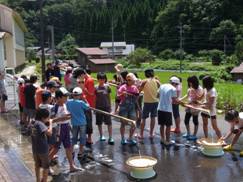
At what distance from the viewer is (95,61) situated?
215 feet

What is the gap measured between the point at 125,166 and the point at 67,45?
108 meters

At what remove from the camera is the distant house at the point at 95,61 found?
63.7m

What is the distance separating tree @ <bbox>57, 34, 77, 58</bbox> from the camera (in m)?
102

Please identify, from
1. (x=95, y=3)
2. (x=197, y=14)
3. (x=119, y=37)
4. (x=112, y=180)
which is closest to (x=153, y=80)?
(x=112, y=180)

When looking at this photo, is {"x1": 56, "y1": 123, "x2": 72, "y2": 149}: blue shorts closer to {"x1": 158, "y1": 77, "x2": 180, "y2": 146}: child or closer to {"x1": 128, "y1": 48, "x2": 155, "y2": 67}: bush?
{"x1": 158, "y1": 77, "x2": 180, "y2": 146}: child

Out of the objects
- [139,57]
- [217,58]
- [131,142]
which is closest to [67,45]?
[139,57]

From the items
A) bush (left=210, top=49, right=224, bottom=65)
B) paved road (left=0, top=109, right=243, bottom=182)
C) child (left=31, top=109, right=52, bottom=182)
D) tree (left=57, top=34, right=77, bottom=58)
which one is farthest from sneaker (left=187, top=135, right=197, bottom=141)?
tree (left=57, top=34, right=77, bottom=58)

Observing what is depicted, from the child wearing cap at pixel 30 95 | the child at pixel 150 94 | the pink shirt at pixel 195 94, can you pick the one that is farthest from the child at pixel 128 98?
the child wearing cap at pixel 30 95

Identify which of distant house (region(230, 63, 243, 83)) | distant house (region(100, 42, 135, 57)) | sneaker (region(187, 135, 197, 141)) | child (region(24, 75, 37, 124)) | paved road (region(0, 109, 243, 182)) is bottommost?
distant house (region(230, 63, 243, 83))

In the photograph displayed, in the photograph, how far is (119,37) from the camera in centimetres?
12181

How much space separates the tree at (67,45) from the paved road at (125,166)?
91436mm

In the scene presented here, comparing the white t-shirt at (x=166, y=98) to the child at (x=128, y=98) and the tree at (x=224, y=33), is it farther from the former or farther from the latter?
the tree at (x=224, y=33)

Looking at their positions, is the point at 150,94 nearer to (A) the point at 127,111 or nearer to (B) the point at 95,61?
(A) the point at 127,111

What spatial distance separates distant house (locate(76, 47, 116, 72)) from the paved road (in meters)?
50.9
